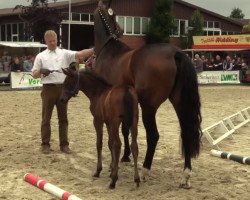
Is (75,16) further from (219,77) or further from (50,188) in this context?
(50,188)

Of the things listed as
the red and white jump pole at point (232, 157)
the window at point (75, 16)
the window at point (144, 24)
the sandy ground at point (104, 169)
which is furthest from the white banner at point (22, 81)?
the window at point (144, 24)

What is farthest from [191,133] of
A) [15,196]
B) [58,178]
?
[15,196]

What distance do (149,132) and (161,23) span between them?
40.5 metres

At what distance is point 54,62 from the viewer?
841 centimetres

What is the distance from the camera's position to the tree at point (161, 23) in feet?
150

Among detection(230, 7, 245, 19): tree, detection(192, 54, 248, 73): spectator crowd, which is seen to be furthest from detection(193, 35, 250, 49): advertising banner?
detection(230, 7, 245, 19): tree

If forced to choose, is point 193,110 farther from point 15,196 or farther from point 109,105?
point 15,196

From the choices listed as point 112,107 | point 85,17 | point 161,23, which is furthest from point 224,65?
point 112,107

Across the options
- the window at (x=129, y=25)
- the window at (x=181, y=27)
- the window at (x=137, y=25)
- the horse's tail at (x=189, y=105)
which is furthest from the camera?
the window at (x=181, y=27)

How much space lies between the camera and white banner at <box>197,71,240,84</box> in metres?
29.5

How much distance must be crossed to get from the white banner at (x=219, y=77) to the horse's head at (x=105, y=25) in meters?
21.5

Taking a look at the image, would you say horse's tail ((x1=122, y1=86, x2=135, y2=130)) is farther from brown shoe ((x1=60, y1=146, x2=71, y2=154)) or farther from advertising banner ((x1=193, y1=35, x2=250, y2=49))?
advertising banner ((x1=193, y1=35, x2=250, y2=49))

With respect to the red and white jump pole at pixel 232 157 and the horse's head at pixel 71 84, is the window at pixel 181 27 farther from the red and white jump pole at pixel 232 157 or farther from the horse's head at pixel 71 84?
the horse's head at pixel 71 84

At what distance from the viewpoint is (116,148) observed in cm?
605
